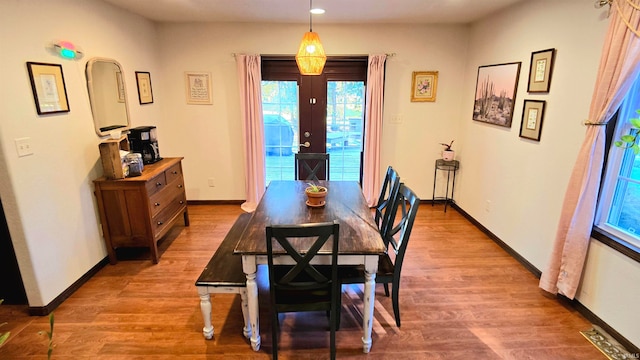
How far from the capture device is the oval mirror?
3.03m

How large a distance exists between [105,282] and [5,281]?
2.17 feet

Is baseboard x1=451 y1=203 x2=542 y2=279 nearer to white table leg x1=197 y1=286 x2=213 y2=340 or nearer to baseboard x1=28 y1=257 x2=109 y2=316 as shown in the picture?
white table leg x1=197 y1=286 x2=213 y2=340

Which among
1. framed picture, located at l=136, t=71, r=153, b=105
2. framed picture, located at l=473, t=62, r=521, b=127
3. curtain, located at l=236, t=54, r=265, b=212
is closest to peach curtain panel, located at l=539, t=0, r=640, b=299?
framed picture, located at l=473, t=62, r=521, b=127

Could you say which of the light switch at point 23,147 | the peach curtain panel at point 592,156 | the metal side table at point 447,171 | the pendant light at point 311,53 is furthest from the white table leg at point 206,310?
the metal side table at point 447,171

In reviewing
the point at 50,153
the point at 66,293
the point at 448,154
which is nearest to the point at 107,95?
the point at 50,153

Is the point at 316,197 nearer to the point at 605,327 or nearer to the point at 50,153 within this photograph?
the point at 50,153

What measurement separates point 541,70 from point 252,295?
3088 mm

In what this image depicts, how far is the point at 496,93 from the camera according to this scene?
371 cm

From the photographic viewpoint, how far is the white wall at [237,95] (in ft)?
14.1

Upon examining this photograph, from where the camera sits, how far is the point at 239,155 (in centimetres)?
470

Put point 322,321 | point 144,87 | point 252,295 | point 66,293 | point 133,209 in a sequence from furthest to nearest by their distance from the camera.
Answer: point 144,87 → point 133,209 → point 66,293 → point 322,321 → point 252,295

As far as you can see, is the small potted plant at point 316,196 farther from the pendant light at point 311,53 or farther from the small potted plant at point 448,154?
the small potted plant at point 448,154

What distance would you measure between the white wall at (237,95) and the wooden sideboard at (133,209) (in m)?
1.31

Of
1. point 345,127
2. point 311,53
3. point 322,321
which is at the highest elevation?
point 311,53
